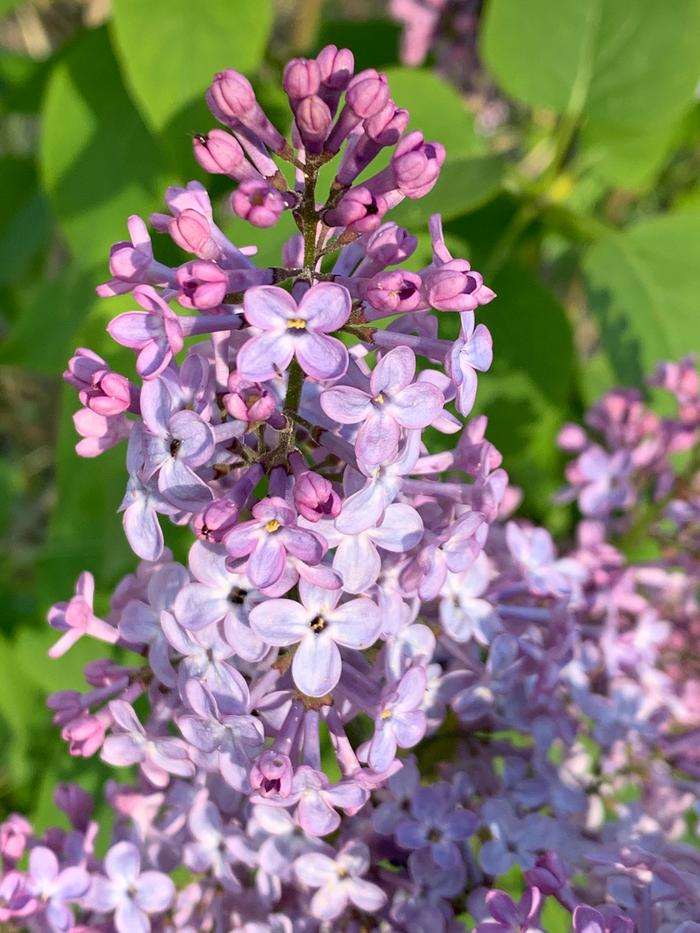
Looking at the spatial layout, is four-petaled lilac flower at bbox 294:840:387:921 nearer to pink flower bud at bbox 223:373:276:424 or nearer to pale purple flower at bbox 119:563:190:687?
pale purple flower at bbox 119:563:190:687

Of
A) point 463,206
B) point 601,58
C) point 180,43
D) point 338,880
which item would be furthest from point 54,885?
point 601,58

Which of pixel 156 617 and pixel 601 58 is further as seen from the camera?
pixel 601 58

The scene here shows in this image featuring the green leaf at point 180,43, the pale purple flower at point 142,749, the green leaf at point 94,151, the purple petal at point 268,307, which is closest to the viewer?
the purple petal at point 268,307

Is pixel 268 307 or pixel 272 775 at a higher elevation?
pixel 268 307

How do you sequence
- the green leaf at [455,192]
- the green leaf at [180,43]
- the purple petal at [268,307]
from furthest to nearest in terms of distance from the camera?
1. the green leaf at [180,43]
2. the green leaf at [455,192]
3. the purple petal at [268,307]

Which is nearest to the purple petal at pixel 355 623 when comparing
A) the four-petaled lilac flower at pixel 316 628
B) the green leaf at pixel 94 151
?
the four-petaled lilac flower at pixel 316 628

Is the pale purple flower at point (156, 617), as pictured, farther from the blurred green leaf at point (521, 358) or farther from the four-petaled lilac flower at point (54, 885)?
the blurred green leaf at point (521, 358)

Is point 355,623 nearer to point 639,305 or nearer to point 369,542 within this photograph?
point 369,542

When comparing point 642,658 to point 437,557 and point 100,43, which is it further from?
point 100,43
